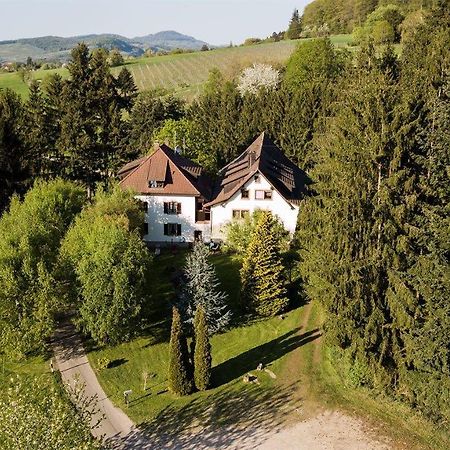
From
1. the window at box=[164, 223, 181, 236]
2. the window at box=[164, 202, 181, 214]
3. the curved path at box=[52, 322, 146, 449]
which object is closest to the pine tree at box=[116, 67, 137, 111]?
the window at box=[164, 202, 181, 214]

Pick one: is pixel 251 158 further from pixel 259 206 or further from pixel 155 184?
pixel 155 184

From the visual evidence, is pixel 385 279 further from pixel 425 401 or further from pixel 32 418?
pixel 32 418

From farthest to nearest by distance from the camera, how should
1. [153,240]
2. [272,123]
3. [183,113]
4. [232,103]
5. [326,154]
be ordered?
[183,113] → [232,103] → [272,123] → [153,240] → [326,154]

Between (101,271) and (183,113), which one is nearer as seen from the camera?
(101,271)

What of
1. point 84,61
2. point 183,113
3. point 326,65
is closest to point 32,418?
point 84,61

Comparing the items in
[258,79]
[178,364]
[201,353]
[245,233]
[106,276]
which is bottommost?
[178,364]

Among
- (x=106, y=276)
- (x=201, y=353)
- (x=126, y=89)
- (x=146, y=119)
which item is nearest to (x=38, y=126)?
(x=126, y=89)

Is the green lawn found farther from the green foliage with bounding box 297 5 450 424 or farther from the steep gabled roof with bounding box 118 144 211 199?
the steep gabled roof with bounding box 118 144 211 199
